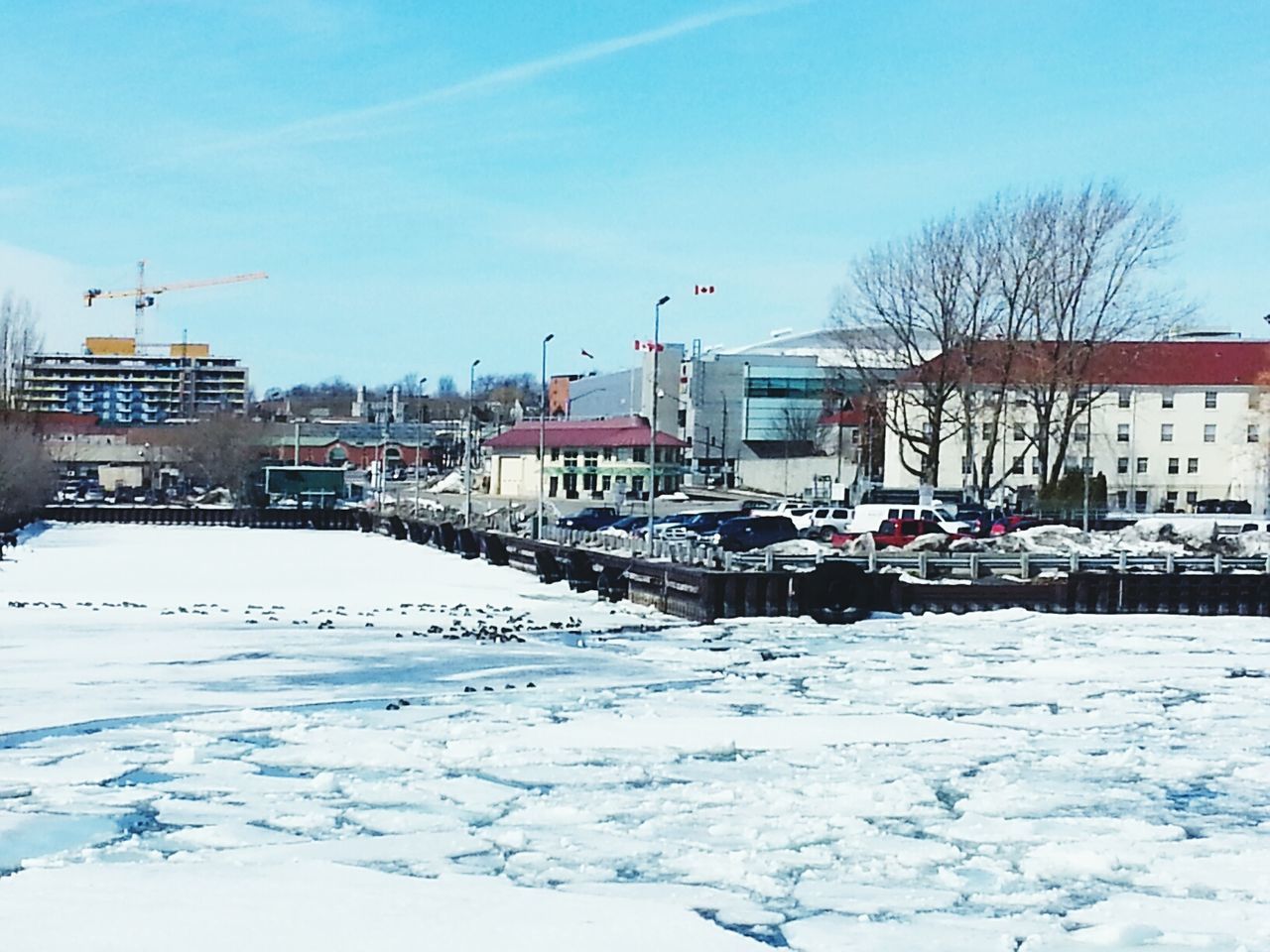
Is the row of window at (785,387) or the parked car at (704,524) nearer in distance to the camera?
the parked car at (704,524)

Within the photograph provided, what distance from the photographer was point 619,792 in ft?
55.7

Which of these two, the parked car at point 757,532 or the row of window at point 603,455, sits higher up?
the row of window at point 603,455

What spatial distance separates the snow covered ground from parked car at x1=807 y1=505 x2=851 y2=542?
31397 mm

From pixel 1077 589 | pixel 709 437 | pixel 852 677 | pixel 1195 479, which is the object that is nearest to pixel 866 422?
pixel 1195 479

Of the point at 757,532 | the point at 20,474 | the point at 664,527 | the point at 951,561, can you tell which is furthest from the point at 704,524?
the point at 20,474

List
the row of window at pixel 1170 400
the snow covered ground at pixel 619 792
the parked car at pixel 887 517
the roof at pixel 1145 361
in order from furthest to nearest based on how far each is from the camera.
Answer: the row of window at pixel 1170 400 < the roof at pixel 1145 361 < the parked car at pixel 887 517 < the snow covered ground at pixel 619 792

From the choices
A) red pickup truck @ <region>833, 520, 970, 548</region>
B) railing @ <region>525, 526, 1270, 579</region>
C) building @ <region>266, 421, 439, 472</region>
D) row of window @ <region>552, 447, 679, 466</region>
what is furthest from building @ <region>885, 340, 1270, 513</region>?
building @ <region>266, 421, 439, 472</region>

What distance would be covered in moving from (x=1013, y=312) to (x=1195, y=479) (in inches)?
940

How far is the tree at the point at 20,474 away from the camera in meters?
81.3

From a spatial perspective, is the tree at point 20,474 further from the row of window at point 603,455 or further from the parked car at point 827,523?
the row of window at point 603,455

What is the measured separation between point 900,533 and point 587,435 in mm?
72472

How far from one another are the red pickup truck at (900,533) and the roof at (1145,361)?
1878 cm

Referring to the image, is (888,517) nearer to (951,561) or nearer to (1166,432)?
(951,561)

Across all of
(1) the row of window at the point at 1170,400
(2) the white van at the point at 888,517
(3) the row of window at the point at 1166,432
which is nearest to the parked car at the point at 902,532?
(2) the white van at the point at 888,517
